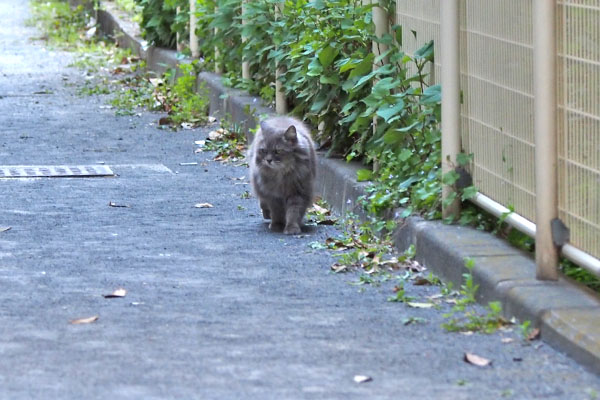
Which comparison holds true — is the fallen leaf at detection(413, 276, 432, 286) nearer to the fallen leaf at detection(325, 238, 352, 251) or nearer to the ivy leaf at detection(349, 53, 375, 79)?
the fallen leaf at detection(325, 238, 352, 251)

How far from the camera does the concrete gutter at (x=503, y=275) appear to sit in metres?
4.67

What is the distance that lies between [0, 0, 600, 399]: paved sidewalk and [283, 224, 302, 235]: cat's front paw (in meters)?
0.08

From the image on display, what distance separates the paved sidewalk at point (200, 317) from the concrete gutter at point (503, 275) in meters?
0.11

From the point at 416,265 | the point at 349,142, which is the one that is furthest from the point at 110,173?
the point at 416,265

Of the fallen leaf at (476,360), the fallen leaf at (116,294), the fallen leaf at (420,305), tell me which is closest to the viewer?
the fallen leaf at (476,360)

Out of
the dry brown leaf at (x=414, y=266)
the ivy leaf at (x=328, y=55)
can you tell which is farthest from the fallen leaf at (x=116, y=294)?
the ivy leaf at (x=328, y=55)

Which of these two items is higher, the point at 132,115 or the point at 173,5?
the point at 173,5

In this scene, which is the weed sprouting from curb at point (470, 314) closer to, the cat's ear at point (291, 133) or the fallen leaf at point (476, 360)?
the fallen leaf at point (476, 360)

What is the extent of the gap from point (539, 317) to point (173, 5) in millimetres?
10592

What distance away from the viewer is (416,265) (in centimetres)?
635

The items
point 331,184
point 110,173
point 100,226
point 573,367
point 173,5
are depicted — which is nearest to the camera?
point 573,367

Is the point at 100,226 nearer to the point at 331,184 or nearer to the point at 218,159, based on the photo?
the point at 331,184

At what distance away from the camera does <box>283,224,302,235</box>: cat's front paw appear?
7.55 metres

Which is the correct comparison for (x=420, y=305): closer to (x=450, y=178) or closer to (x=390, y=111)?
(x=450, y=178)
